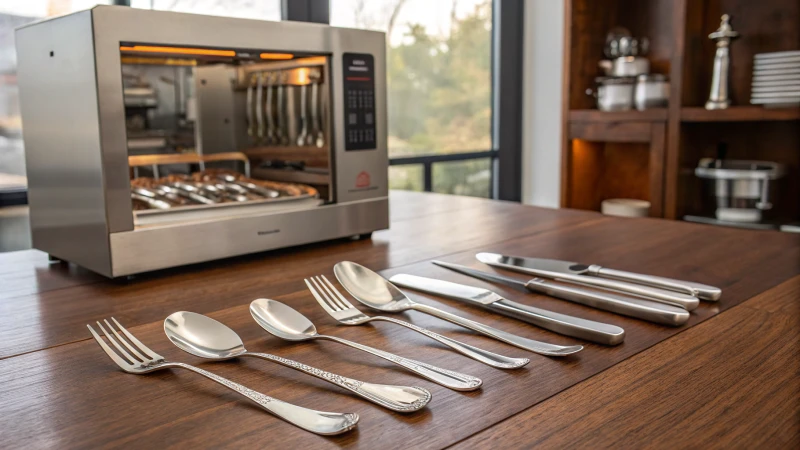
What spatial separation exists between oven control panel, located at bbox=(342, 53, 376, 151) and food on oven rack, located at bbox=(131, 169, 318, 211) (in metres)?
0.11

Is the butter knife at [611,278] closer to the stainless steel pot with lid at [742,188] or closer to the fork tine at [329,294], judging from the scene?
the fork tine at [329,294]

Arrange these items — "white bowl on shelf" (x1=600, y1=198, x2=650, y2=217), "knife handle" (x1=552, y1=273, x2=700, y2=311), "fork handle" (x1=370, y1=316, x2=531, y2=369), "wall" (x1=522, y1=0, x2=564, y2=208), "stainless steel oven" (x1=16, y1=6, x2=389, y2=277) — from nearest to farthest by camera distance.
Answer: "fork handle" (x1=370, y1=316, x2=531, y2=369) → "knife handle" (x1=552, y1=273, x2=700, y2=311) → "stainless steel oven" (x1=16, y1=6, x2=389, y2=277) → "white bowl on shelf" (x1=600, y1=198, x2=650, y2=217) → "wall" (x1=522, y1=0, x2=564, y2=208)

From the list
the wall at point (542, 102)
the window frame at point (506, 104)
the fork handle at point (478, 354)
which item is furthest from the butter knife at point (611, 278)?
the wall at point (542, 102)

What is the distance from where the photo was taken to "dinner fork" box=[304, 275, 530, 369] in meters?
0.53

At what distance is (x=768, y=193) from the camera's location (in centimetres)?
204

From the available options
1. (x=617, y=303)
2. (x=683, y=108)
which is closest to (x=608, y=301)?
(x=617, y=303)

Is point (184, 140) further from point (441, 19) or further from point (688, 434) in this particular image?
point (441, 19)

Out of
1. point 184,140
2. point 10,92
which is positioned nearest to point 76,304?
point 184,140

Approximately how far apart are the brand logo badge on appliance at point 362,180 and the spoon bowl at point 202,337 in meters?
0.48

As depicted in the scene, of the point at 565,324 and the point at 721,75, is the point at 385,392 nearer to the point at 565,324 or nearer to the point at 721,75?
the point at 565,324

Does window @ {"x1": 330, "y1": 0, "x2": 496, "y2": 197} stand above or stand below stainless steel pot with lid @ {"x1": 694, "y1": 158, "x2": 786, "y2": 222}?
above

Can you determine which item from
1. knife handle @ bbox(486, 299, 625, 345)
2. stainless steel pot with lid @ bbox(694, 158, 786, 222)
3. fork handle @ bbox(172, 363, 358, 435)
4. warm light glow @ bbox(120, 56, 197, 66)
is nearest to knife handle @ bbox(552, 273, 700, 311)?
knife handle @ bbox(486, 299, 625, 345)

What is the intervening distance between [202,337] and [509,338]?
256mm

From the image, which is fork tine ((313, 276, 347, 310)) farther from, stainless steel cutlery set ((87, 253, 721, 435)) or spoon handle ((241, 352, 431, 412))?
spoon handle ((241, 352, 431, 412))
